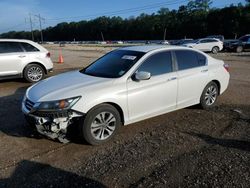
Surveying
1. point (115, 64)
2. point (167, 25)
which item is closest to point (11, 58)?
point (115, 64)

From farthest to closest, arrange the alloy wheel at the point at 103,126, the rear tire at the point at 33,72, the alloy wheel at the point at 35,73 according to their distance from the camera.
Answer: the alloy wheel at the point at 35,73, the rear tire at the point at 33,72, the alloy wheel at the point at 103,126

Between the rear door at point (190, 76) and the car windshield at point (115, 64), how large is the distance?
0.98 m

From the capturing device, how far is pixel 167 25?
336ft

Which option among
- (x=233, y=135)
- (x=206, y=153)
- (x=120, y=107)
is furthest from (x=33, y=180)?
(x=233, y=135)

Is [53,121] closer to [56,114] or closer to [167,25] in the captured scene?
[56,114]

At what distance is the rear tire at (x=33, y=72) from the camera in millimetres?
10742

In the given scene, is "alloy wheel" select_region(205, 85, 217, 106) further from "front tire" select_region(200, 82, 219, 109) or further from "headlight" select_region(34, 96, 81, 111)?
"headlight" select_region(34, 96, 81, 111)

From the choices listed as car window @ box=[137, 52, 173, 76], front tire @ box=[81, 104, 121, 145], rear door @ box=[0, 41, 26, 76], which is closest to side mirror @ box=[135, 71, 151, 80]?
car window @ box=[137, 52, 173, 76]

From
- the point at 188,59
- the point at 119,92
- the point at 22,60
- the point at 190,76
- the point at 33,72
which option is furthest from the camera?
the point at 33,72

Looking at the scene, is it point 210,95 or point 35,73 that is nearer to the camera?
point 210,95

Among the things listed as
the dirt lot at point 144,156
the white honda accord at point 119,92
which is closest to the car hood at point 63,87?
the white honda accord at point 119,92

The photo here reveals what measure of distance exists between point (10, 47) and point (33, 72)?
3.76 feet

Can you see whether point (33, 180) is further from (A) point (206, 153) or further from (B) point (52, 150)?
(A) point (206, 153)

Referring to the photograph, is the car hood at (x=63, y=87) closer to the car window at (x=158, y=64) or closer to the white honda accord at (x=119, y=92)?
the white honda accord at (x=119, y=92)
